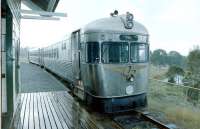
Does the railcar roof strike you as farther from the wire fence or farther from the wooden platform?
the wooden platform

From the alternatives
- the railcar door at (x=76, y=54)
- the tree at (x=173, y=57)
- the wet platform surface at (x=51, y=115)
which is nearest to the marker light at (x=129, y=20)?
the railcar door at (x=76, y=54)

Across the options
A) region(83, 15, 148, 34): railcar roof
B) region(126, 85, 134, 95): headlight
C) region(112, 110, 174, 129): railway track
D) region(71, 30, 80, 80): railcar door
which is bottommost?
region(112, 110, 174, 129): railway track

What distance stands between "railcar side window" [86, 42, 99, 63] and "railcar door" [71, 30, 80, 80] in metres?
1.22

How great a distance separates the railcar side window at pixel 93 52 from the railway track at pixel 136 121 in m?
1.66

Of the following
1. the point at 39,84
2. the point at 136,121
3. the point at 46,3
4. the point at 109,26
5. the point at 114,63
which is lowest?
the point at 136,121

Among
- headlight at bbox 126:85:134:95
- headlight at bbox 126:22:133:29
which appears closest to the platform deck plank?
headlight at bbox 126:85:134:95

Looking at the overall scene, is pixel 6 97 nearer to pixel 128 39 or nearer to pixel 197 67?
pixel 128 39

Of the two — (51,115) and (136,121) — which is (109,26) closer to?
(136,121)

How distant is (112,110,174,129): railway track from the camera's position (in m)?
5.42

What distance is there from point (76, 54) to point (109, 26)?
2.00 m

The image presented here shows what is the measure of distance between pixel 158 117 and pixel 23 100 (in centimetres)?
453

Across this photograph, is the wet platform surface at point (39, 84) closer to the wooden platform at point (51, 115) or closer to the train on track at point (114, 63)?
the wooden platform at point (51, 115)

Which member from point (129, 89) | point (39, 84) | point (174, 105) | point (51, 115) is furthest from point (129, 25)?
point (39, 84)

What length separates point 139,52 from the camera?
7.00 metres
